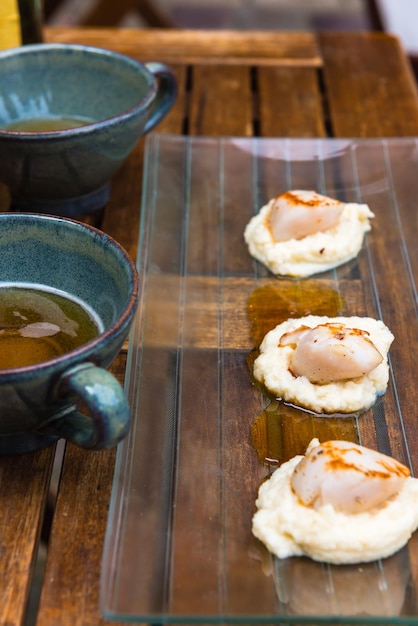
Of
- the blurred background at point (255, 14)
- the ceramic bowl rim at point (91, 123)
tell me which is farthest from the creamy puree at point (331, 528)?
the blurred background at point (255, 14)

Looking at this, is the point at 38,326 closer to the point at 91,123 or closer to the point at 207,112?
the point at 91,123

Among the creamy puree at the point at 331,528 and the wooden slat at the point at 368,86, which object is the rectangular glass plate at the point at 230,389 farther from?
the wooden slat at the point at 368,86

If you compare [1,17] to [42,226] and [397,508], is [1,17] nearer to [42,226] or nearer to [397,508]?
[42,226]

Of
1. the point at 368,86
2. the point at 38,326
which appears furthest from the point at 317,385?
the point at 368,86

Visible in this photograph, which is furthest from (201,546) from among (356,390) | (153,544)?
(356,390)

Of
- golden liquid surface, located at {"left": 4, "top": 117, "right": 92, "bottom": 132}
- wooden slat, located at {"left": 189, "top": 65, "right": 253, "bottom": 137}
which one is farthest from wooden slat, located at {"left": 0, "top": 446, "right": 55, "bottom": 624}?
wooden slat, located at {"left": 189, "top": 65, "right": 253, "bottom": 137}

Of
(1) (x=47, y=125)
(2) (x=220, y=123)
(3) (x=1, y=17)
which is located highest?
(3) (x=1, y=17)
